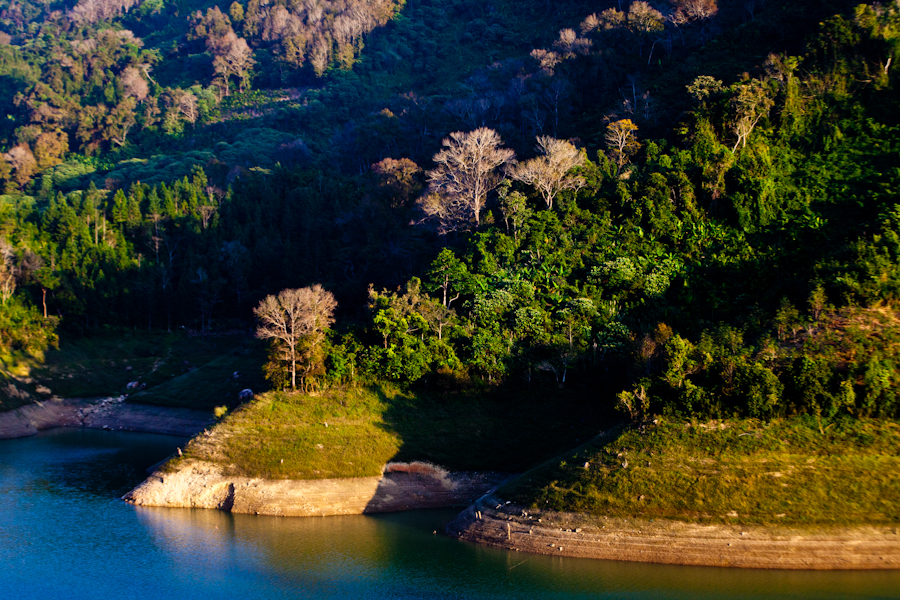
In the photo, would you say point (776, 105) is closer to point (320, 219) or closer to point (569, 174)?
point (569, 174)

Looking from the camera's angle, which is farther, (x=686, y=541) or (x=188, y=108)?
(x=188, y=108)

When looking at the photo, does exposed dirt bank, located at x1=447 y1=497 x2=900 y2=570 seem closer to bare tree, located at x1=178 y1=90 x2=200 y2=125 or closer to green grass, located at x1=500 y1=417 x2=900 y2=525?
green grass, located at x1=500 y1=417 x2=900 y2=525

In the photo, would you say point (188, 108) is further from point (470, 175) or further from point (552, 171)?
point (552, 171)

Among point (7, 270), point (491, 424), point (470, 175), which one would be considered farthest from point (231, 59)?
point (491, 424)

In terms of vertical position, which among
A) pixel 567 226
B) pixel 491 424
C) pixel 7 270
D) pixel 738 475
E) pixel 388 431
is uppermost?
pixel 567 226

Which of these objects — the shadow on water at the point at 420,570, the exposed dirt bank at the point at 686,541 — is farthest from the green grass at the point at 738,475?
the shadow on water at the point at 420,570

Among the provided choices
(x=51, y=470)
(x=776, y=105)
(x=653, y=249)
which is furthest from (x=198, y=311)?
(x=776, y=105)

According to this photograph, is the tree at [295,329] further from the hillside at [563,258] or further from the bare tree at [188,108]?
the bare tree at [188,108]
